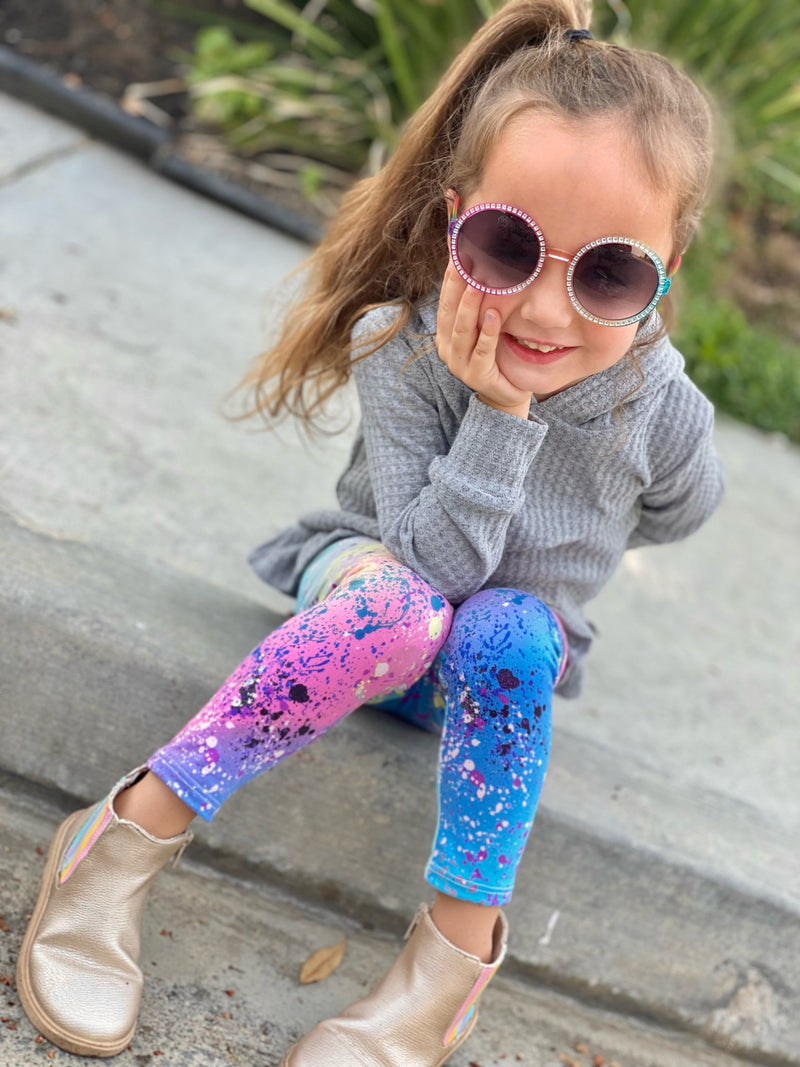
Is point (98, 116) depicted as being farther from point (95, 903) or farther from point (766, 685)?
point (95, 903)

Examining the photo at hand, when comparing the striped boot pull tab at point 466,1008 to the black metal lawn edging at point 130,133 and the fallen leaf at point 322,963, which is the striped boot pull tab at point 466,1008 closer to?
the fallen leaf at point 322,963

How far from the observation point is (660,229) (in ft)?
5.05

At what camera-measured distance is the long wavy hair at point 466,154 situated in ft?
4.98

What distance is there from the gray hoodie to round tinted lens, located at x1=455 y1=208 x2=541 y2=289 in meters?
0.20

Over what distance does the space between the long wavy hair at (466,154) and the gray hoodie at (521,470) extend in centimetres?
10

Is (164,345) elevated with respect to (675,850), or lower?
lower

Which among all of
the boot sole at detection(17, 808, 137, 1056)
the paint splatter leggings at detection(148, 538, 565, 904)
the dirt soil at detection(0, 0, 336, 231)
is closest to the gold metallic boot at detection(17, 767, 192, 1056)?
the boot sole at detection(17, 808, 137, 1056)

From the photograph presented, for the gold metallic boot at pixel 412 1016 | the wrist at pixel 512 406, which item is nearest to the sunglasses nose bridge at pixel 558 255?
the wrist at pixel 512 406

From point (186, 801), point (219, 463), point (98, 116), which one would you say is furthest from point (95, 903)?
point (98, 116)

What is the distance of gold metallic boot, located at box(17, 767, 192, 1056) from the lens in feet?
4.77

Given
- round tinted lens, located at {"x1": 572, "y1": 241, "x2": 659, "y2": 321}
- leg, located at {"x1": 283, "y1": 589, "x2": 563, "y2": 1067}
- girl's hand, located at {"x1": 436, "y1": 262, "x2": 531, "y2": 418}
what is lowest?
leg, located at {"x1": 283, "y1": 589, "x2": 563, "y2": 1067}

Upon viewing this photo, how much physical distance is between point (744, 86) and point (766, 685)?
3.72 meters

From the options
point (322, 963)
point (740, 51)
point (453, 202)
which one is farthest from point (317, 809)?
point (740, 51)

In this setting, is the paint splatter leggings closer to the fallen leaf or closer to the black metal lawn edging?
the fallen leaf
